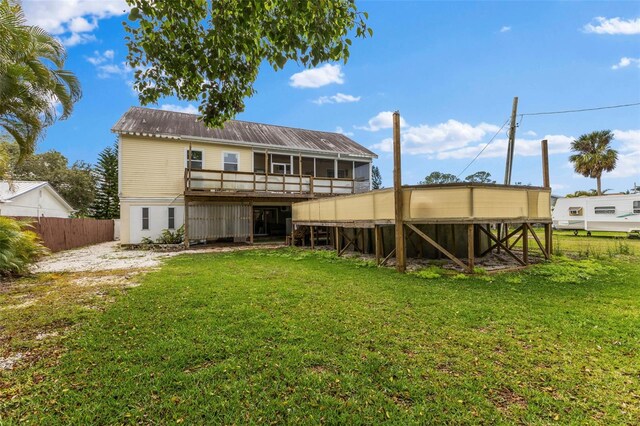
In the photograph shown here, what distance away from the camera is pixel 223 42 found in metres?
Answer: 4.15

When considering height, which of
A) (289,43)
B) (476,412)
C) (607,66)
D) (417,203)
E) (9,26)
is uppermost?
(607,66)

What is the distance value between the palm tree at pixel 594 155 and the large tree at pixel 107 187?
45961 millimetres

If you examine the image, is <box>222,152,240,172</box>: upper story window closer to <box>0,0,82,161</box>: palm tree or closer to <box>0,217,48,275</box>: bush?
<box>0,0,82,161</box>: palm tree

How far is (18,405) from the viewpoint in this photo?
2.46m

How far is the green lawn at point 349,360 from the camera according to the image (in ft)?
7.76

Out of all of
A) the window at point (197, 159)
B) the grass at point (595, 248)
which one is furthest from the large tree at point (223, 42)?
the window at point (197, 159)

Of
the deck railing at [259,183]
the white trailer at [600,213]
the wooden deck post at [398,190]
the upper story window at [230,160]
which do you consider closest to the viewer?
the wooden deck post at [398,190]

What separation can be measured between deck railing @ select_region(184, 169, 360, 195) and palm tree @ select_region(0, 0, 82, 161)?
6.53 m

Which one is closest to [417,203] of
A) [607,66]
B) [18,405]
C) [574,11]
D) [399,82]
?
[18,405]

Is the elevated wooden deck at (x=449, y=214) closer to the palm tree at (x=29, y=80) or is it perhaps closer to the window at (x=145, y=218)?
the palm tree at (x=29, y=80)

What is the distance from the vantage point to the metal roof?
16.1m

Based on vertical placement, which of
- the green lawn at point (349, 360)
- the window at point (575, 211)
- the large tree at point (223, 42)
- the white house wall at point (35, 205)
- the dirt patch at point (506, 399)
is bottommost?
the dirt patch at point (506, 399)

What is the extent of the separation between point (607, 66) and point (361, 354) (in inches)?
757

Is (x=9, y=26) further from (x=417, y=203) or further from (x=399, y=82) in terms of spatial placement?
(x=399, y=82)
